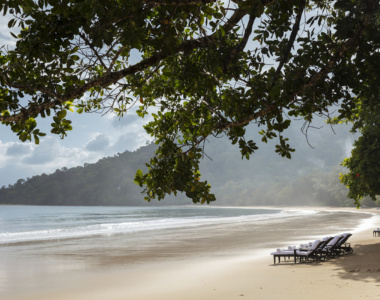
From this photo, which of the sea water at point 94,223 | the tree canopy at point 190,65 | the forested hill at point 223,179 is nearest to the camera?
the tree canopy at point 190,65

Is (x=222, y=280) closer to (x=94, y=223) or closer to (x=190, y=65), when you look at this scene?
(x=190, y=65)

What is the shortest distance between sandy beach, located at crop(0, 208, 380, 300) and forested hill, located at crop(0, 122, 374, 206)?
117 metres

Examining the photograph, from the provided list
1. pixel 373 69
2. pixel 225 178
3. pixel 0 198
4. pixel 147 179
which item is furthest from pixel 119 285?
pixel 0 198

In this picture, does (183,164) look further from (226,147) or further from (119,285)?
(226,147)

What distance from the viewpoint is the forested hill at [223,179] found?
144m

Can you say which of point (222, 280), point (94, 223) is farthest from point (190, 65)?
point (94, 223)

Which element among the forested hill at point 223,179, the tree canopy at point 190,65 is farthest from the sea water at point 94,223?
the forested hill at point 223,179

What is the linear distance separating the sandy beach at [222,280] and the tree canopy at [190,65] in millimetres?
3937

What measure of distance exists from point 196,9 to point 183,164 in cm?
260

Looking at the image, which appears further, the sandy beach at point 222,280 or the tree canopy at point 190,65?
the sandy beach at point 222,280

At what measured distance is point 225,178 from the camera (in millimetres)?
174500

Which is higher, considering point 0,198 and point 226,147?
point 226,147

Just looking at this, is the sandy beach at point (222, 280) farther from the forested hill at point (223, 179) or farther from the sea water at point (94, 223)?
the forested hill at point (223, 179)

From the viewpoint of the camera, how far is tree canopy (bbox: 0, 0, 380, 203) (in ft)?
14.8
